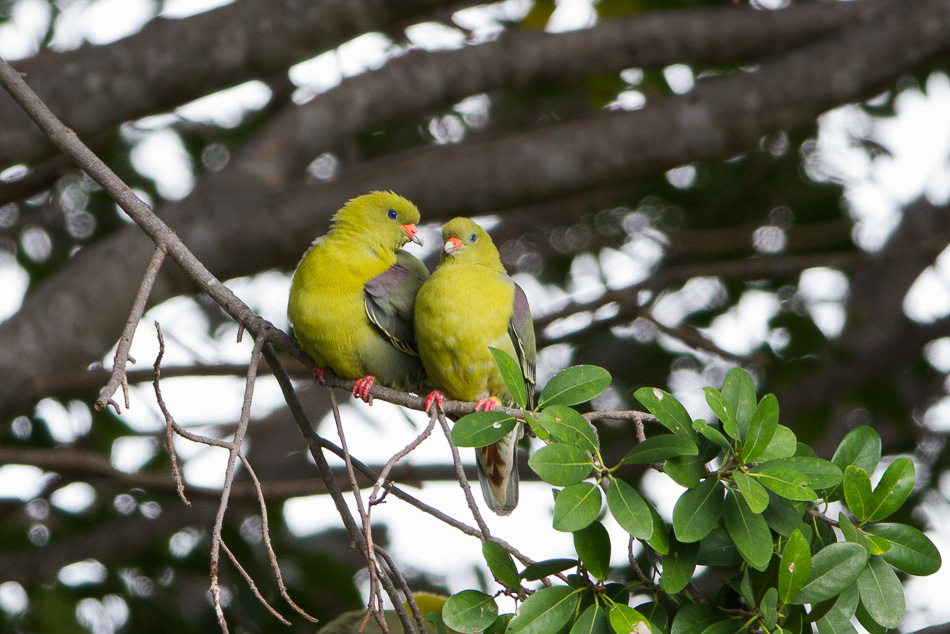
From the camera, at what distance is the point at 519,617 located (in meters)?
1.80

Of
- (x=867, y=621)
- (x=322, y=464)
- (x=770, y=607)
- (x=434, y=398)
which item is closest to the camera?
(x=770, y=607)

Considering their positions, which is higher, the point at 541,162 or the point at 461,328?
the point at 461,328

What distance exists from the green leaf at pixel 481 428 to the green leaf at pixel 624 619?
0.41 meters

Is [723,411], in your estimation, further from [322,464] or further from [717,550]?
[322,464]

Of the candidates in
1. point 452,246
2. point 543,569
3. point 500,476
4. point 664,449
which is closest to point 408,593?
point 543,569

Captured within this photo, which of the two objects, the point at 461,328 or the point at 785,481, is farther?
the point at 461,328

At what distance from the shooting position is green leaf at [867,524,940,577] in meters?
1.91

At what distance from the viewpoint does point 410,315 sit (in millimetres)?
2844

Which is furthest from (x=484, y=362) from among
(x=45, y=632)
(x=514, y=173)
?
(x=45, y=632)

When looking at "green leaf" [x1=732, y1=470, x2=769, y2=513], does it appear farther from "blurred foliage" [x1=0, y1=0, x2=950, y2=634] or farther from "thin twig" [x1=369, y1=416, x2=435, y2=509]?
"blurred foliage" [x1=0, y1=0, x2=950, y2=634]

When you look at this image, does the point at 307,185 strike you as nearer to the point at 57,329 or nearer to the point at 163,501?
the point at 57,329

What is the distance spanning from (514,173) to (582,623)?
3091 millimetres

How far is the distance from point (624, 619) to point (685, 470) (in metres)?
0.32

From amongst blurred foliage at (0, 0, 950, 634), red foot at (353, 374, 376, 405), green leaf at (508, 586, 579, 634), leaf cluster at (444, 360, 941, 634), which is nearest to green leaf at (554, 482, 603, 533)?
leaf cluster at (444, 360, 941, 634)
